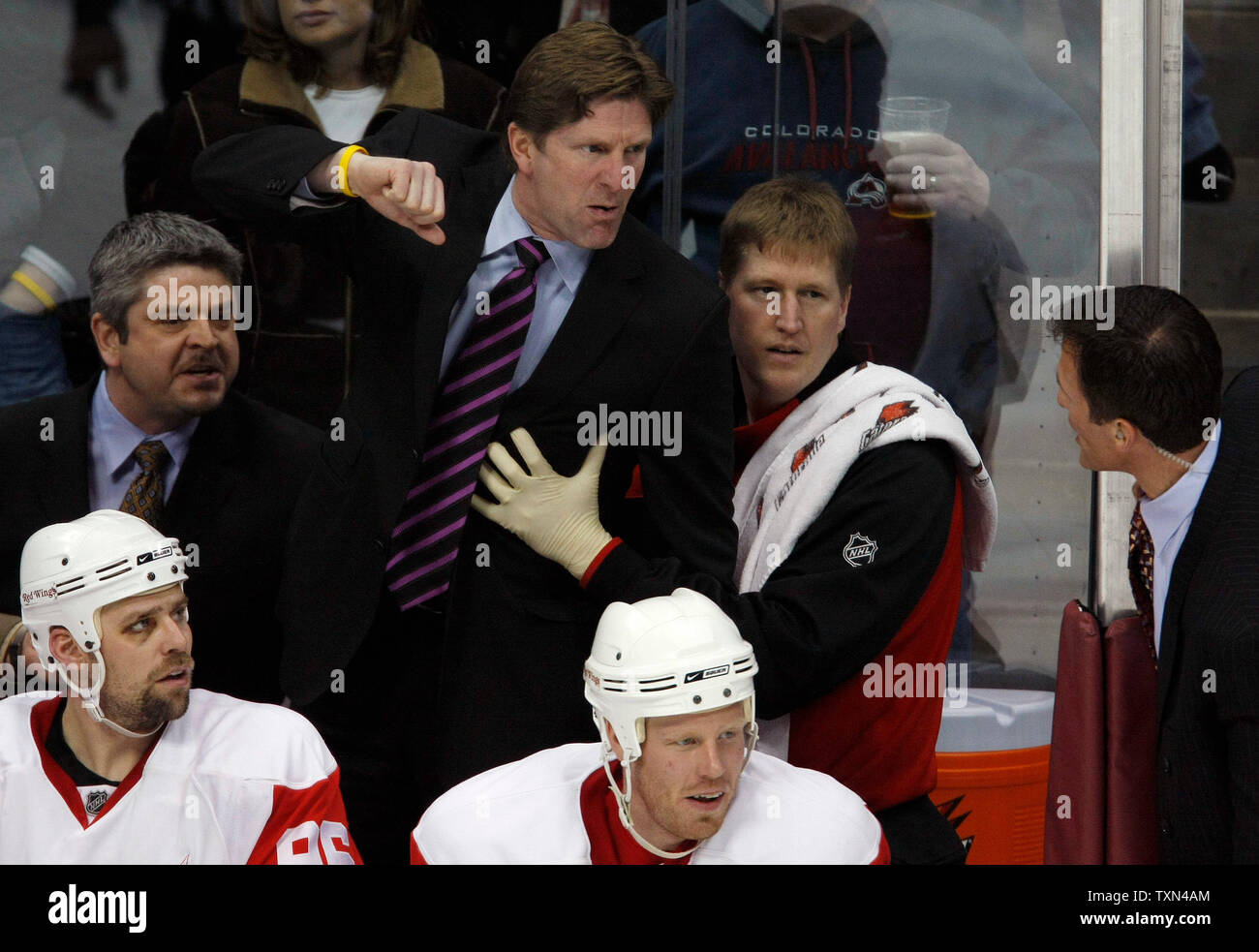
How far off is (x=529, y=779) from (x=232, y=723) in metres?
0.59

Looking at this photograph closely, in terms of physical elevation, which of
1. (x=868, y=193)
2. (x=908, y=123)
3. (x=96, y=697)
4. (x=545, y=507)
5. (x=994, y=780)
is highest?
(x=908, y=123)

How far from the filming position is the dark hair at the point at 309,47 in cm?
414

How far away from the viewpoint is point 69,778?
2.88 meters

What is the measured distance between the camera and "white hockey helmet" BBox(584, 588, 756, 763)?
106 inches

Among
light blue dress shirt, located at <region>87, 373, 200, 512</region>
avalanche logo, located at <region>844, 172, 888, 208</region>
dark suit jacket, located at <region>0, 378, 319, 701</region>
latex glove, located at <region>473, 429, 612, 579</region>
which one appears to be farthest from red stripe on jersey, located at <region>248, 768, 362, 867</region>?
avalanche logo, located at <region>844, 172, 888, 208</region>

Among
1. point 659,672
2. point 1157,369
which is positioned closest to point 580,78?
point 659,672

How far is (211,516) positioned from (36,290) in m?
1.01

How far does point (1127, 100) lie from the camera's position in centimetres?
409

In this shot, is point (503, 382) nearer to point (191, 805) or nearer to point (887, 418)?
point (887, 418)

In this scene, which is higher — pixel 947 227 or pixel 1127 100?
pixel 1127 100

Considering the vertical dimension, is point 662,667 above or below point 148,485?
below
